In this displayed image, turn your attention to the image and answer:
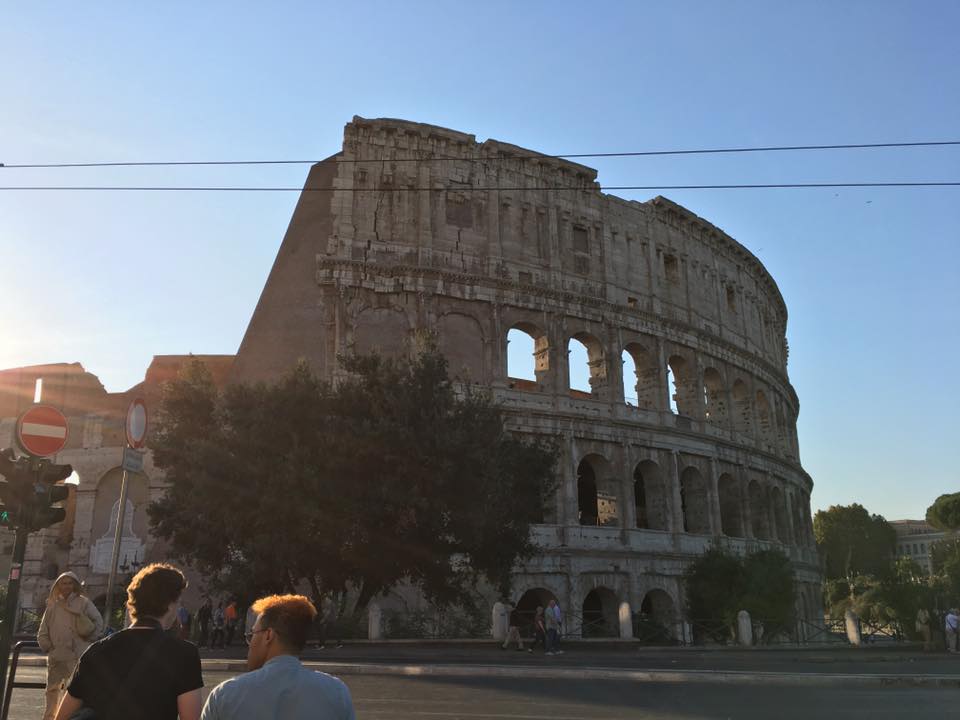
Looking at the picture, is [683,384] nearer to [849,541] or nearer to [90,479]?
[90,479]

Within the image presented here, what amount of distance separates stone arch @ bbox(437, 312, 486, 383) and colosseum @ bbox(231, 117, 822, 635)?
52 mm

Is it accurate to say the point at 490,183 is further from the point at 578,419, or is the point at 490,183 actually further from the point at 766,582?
the point at 766,582

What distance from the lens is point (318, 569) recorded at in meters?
19.4

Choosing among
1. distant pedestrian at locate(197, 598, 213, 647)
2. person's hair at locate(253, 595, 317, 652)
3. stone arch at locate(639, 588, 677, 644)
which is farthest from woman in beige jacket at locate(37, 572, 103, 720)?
stone arch at locate(639, 588, 677, 644)

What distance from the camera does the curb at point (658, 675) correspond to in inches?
471

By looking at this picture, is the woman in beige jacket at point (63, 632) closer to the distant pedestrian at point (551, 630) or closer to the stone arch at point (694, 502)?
the distant pedestrian at point (551, 630)

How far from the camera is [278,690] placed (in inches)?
106

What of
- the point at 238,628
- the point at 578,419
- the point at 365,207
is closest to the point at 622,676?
the point at 238,628

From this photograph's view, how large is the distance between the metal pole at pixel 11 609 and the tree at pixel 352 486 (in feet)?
36.8

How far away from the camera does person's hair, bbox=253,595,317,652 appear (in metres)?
2.91

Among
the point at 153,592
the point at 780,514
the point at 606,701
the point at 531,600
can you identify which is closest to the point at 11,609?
the point at 153,592

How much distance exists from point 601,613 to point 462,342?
35.7 ft

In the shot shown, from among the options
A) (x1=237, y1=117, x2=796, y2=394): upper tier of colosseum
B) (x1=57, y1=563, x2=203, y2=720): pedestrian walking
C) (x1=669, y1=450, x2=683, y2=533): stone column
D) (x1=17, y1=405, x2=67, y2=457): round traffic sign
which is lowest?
(x1=57, y1=563, x2=203, y2=720): pedestrian walking

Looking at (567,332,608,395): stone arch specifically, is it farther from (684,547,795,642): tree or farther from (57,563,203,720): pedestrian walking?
(57,563,203,720): pedestrian walking
